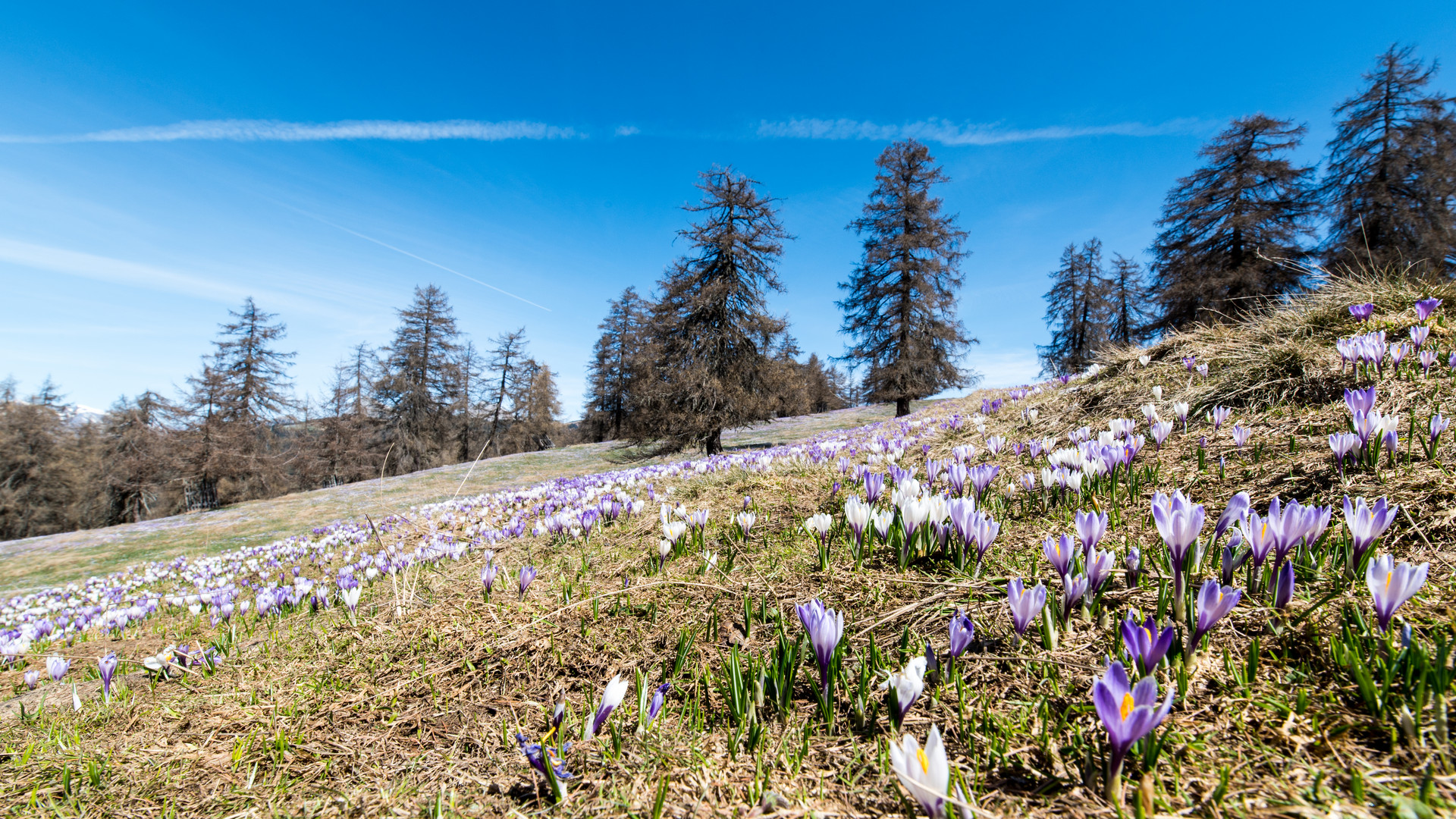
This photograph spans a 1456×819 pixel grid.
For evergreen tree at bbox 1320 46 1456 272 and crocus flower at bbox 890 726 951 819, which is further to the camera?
evergreen tree at bbox 1320 46 1456 272

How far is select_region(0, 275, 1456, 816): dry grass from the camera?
108 centimetres

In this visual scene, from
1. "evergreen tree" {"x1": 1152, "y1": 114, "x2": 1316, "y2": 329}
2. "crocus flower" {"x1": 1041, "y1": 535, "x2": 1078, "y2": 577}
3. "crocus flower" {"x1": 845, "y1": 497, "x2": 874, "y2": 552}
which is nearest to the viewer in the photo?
"crocus flower" {"x1": 1041, "y1": 535, "x2": 1078, "y2": 577}

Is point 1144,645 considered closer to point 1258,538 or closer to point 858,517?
point 1258,538

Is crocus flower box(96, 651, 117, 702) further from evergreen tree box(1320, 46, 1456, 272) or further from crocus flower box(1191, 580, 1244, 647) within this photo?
evergreen tree box(1320, 46, 1456, 272)

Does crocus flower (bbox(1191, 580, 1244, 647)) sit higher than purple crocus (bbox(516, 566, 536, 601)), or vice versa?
crocus flower (bbox(1191, 580, 1244, 647))

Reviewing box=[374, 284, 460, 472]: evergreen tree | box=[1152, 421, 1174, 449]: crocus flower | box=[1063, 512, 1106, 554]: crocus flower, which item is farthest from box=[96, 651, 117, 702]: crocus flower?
box=[374, 284, 460, 472]: evergreen tree

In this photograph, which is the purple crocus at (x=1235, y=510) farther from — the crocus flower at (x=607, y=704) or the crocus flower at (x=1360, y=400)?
the crocus flower at (x=607, y=704)

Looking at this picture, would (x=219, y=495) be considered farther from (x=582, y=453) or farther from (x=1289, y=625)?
(x=1289, y=625)

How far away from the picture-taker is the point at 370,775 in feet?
4.81

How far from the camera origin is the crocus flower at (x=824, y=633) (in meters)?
1.38

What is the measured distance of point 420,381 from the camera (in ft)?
122

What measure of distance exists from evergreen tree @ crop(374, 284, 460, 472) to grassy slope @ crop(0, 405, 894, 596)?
14705 mm

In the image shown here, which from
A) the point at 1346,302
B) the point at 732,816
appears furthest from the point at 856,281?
the point at 732,816

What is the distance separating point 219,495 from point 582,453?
20.1 metres
